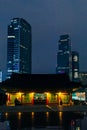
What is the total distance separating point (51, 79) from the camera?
72.8 metres

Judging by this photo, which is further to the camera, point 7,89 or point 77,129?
point 7,89

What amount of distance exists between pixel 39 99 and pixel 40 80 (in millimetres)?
4886

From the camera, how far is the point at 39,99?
227 ft

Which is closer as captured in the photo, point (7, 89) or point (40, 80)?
point (7, 89)

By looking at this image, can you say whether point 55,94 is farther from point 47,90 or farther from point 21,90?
point 21,90

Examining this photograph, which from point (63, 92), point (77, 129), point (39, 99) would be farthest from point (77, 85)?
point (77, 129)

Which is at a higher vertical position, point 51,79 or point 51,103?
point 51,79

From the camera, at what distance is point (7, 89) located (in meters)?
66.7

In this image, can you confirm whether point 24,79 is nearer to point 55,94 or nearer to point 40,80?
Answer: point 40,80

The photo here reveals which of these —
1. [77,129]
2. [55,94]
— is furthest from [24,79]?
[77,129]

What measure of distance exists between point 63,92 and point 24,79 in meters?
9.19

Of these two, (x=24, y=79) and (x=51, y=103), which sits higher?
(x=24, y=79)

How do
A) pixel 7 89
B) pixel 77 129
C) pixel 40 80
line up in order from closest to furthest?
pixel 77 129 < pixel 7 89 < pixel 40 80

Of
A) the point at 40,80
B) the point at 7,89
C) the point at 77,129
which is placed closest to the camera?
the point at 77,129
